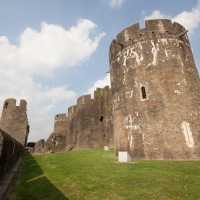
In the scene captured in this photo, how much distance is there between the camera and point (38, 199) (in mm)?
5117

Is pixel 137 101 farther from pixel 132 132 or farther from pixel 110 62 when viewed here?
pixel 110 62

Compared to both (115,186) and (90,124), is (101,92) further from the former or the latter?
(115,186)

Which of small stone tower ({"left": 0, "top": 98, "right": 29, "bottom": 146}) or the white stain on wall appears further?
small stone tower ({"left": 0, "top": 98, "right": 29, "bottom": 146})

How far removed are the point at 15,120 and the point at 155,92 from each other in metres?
19.5

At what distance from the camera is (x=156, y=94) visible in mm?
12141

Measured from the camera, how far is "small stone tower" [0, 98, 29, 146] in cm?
2398

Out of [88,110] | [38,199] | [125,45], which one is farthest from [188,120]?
[88,110]

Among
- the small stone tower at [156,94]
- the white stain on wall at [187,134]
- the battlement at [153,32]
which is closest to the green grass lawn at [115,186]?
the white stain on wall at [187,134]

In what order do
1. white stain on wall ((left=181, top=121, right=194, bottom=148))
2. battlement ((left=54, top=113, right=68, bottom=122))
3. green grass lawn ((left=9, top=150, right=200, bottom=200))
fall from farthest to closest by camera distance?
battlement ((left=54, top=113, right=68, bottom=122)), white stain on wall ((left=181, top=121, right=194, bottom=148)), green grass lawn ((left=9, top=150, right=200, bottom=200))

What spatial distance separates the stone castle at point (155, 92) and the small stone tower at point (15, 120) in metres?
14.9

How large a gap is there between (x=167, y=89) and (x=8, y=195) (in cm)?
1015

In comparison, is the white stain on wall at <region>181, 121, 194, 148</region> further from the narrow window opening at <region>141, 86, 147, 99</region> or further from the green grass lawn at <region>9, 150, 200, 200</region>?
the green grass lawn at <region>9, 150, 200, 200</region>

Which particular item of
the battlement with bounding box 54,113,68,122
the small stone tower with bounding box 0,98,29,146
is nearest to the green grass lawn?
the small stone tower with bounding box 0,98,29,146

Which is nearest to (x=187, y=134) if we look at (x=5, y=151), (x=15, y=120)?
(x=5, y=151)
